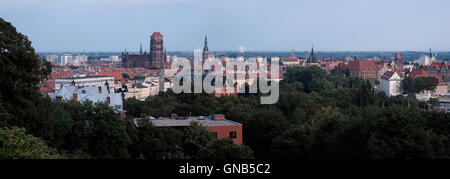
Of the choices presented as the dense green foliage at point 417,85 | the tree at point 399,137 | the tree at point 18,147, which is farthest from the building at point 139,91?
the tree at point 18,147

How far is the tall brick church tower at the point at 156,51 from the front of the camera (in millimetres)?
110188

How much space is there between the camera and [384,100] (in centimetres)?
4128

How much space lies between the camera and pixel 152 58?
115 meters

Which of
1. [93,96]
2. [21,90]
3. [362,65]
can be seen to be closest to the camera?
[21,90]

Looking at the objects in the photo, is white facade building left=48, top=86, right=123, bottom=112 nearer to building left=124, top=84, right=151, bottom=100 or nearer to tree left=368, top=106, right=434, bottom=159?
tree left=368, top=106, right=434, bottom=159

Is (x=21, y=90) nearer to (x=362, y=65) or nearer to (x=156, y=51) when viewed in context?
(x=362, y=65)

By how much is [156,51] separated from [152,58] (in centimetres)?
226

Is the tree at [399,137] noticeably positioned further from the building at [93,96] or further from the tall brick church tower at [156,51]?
the tall brick church tower at [156,51]

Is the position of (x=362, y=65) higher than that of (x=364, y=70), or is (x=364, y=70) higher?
(x=362, y=65)

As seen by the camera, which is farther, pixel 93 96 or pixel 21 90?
pixel 93 96

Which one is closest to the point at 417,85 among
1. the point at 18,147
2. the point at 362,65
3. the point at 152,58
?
the point at 362,65

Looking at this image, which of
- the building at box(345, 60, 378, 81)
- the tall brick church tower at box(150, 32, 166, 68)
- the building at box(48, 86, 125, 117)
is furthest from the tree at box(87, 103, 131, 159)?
the tall brick church tower at box(150, 32, 166, 68)

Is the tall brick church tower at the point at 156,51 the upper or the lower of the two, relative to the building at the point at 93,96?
upper

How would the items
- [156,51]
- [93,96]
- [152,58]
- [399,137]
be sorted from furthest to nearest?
[152,58], [156,51], [93,96], [399,137]
